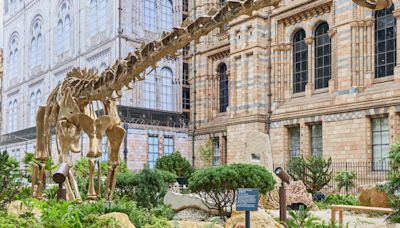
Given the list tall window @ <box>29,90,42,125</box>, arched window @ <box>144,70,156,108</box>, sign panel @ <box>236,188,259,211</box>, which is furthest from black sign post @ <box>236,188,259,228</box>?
tall window @ <box>29,90,42,125</box>

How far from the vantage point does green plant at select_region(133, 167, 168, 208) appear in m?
12.3

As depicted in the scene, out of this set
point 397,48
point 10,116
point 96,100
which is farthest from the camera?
point 10,116

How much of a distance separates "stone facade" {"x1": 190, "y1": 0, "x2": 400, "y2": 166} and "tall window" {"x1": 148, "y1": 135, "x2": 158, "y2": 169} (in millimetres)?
3165

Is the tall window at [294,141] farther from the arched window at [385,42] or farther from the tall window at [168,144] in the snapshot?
the tall window at [168,144]

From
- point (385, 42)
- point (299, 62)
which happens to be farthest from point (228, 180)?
point (299, 62)

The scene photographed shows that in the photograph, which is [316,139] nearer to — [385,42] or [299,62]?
[299,62]

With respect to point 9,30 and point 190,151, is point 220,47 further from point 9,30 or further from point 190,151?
point 9,30

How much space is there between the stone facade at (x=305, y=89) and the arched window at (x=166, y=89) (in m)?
2.41

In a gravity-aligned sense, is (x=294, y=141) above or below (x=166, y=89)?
below

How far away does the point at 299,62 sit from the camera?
87.7 ft

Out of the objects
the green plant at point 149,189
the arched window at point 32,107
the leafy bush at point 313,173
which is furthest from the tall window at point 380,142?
the arched window at point 32,107

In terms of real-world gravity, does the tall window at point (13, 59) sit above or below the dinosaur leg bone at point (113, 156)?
above

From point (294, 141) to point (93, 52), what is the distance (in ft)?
48.8

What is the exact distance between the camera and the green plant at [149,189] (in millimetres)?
12273
